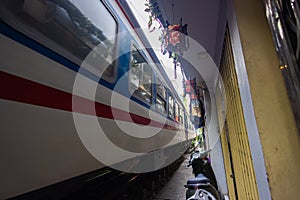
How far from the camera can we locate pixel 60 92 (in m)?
1.11

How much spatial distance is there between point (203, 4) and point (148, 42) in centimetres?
182

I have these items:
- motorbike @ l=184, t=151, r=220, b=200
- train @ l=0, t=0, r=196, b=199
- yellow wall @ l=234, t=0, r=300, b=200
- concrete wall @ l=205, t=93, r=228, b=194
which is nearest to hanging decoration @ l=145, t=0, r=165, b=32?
train @ l=0, t=0, r=196, b=199

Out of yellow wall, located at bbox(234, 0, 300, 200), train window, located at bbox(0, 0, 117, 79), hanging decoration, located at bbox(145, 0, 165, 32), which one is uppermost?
hanging decoration, located at bbox(145, 0, 165, 32)

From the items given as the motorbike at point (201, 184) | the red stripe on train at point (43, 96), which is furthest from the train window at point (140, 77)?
the motorbike at point (201, 184)

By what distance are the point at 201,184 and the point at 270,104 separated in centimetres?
147

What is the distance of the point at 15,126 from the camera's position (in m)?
0.85

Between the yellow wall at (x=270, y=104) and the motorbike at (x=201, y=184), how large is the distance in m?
1.18

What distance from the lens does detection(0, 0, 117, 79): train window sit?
949 mm

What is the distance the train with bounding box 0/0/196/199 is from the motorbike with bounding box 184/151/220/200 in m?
0.80

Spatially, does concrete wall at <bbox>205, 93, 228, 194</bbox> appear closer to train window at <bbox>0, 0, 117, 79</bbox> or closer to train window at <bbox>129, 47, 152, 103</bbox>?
train window at <bbox>129, 47, 152, 103</bbox>

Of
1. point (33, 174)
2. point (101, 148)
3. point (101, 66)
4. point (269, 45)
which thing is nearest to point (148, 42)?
point (101, 66)

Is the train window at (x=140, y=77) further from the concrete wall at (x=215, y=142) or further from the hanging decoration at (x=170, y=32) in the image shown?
the concrete wall at (x=215, y=142)

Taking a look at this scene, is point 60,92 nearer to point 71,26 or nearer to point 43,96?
point 43,96

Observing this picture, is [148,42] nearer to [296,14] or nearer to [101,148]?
[101,148]
